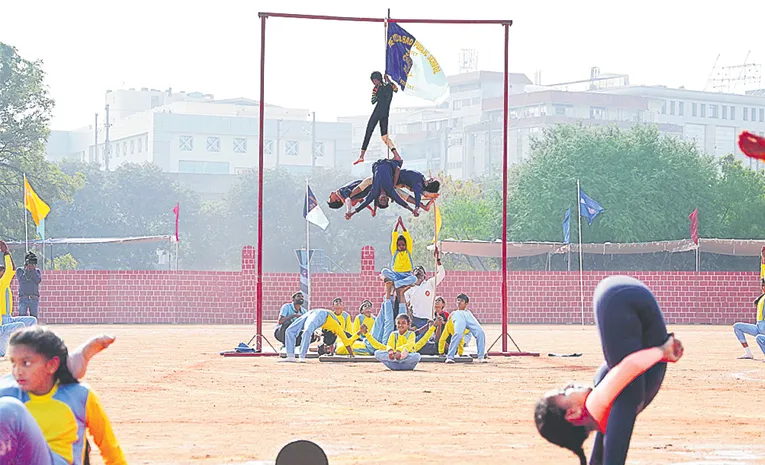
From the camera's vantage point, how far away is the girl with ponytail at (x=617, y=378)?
5430 millimetres

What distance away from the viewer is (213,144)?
11444cm

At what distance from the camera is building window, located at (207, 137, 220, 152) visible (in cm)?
11438

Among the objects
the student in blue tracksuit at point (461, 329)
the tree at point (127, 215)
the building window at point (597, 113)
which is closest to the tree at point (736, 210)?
the tree at point (127, 215)

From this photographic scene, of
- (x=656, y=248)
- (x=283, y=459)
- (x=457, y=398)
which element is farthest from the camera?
(x=656, y=248)

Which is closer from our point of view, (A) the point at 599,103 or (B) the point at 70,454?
(B) the point at 70,454

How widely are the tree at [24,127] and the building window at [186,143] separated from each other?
57.0 metres

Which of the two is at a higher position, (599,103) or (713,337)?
Answer: (599,103)

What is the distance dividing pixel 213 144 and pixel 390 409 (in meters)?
103

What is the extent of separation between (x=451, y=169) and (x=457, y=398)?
106 m

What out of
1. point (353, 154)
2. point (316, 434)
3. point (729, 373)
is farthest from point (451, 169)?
point (316, 434)

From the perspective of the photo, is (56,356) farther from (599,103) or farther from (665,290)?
(599,103)

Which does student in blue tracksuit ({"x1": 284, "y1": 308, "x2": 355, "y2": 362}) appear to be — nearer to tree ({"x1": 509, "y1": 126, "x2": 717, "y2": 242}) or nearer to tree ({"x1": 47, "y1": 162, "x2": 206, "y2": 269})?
tree ({"x1": 509, "y1": 126, "x2": 717, "y2": 242})

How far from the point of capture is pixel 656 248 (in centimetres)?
4334

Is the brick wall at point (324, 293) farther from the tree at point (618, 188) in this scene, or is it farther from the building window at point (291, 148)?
the building window at point (291, 148)
